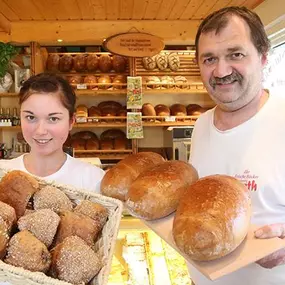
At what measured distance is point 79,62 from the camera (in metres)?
4.70

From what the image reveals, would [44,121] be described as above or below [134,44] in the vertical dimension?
below

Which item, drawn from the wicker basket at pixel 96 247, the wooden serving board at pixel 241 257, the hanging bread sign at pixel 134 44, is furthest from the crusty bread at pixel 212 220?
the hanging bread sign at pixel 134 44

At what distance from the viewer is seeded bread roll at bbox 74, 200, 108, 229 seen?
39.2 inches

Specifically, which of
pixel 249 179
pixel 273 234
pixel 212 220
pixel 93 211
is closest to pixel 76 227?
pixel 93 211

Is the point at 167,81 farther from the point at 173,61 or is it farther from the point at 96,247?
the point at 96,247

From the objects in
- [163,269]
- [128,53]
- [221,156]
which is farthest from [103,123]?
[221,156]

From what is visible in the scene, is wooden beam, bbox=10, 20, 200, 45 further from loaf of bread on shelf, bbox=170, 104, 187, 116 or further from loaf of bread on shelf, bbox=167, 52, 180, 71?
loaf of bread on shelf, bbox=170, 104, 187, 116

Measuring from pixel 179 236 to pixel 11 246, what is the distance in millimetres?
346

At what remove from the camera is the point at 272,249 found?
2.71ft

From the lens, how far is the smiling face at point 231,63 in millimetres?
1188

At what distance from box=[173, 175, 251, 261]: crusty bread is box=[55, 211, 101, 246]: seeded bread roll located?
0.21 m

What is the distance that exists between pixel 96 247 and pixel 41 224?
0.16 meters

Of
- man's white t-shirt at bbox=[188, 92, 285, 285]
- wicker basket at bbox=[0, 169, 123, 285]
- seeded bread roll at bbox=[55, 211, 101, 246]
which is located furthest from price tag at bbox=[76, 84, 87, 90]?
seeded bread roll at bbox=[55, 211, 101, 246]

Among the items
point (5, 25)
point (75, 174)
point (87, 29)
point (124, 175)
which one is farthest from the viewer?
point (87, 29)
